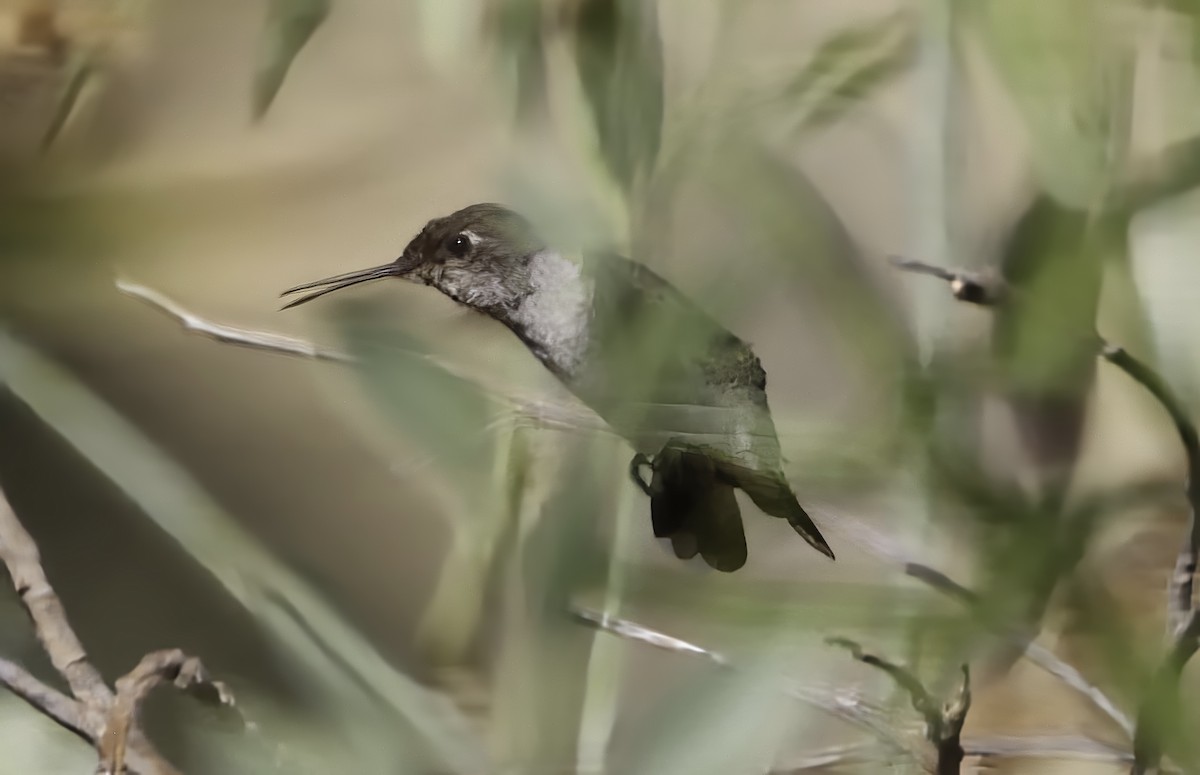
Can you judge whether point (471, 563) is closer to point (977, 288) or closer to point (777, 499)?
point (777, 499)

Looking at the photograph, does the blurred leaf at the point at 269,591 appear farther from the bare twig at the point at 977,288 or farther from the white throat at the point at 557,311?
the bare twig at the point at 977,288

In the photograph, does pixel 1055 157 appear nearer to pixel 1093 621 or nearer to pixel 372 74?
pixel 1093 621

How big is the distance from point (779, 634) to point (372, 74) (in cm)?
38

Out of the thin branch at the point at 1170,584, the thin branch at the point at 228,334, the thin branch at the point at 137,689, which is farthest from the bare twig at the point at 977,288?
the thin branch at the point at 137,689

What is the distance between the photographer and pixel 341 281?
1.63 ft

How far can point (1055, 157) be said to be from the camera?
19.0 inches

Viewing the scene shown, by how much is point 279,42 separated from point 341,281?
0.14 meters

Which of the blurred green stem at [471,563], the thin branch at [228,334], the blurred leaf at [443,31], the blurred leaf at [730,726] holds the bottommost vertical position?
the blurred leaf at [730,726]

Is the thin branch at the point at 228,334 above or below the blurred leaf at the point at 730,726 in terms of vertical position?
above

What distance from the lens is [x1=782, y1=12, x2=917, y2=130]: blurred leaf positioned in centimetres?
49

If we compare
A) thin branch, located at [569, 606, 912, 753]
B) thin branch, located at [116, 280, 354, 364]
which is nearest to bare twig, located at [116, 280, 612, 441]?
thin branch, located at [116, 280, 354, 364]

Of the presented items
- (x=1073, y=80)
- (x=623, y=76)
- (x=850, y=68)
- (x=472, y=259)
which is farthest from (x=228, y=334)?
(x=1073, y=80)

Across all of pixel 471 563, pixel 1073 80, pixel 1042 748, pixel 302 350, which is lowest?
pixel 1042 748

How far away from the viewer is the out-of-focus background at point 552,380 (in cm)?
48
